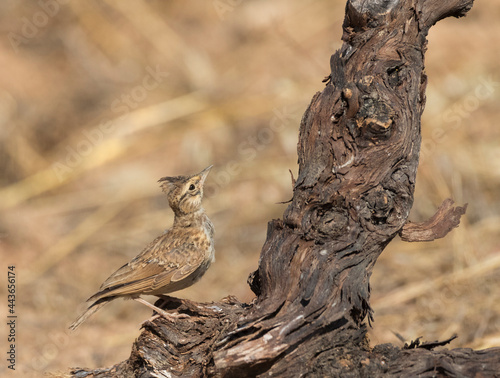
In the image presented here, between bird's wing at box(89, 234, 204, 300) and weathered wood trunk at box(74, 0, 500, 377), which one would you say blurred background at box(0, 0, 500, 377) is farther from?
weathered wood trunk at box(74, 0, 500, 377)

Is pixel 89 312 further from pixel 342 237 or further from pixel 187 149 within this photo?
pixel 187 149

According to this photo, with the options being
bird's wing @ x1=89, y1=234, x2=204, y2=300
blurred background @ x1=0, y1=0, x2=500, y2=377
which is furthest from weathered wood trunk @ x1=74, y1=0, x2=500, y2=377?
blurred background @ x1=0, y1=0, x2=500, y2=377

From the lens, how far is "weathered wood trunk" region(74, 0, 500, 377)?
3.90 m

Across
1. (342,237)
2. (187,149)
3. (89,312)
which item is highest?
(187,149)

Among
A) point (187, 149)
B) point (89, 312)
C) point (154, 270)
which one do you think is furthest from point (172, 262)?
point (187, 149)

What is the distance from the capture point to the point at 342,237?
4.23 meters

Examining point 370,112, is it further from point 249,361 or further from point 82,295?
point 82,295

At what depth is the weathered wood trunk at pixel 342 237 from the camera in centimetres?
390

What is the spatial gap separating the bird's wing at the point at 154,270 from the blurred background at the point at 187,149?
7.60ft

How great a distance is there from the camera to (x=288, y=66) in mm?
12766

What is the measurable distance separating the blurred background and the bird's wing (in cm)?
232

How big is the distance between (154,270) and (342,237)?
5.64 feet

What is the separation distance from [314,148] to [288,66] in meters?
8.53

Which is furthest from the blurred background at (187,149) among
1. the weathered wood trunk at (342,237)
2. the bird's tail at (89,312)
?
the weathered wood trunk at (342,237)
